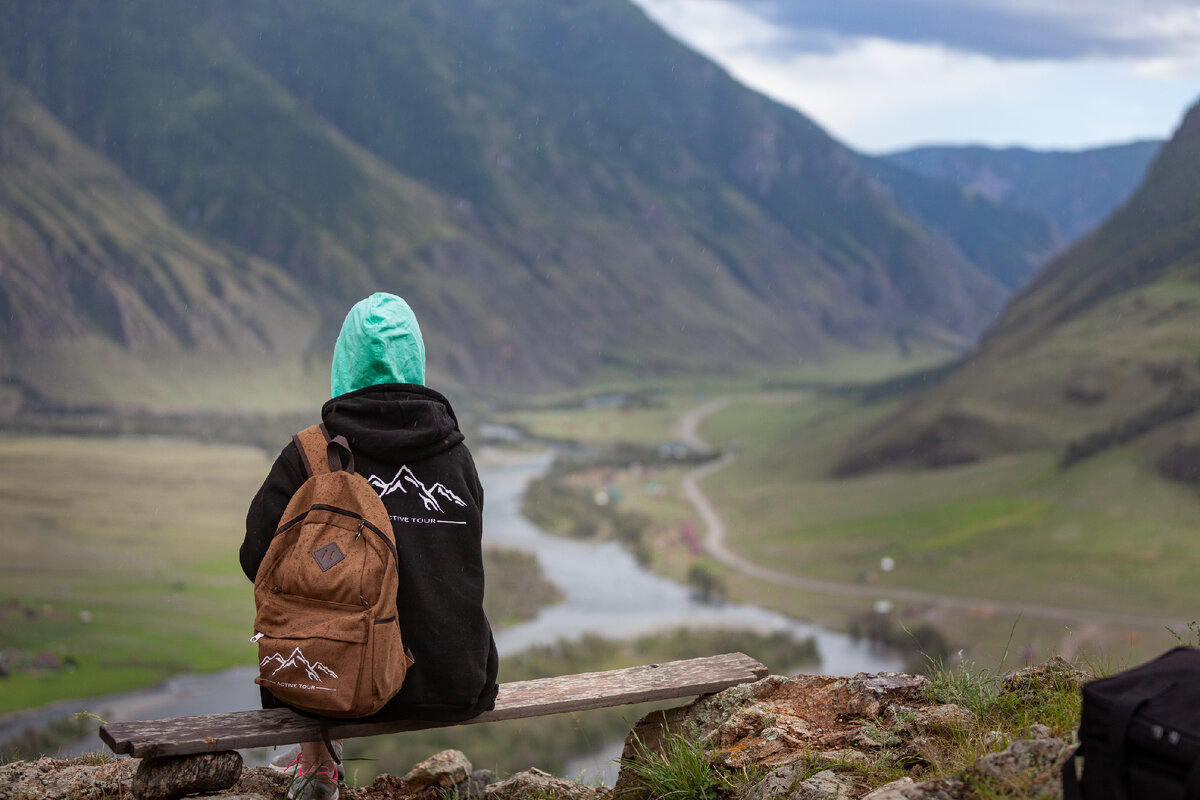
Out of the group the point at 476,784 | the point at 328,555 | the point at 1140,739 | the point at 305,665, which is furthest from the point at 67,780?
the point at 1140,739

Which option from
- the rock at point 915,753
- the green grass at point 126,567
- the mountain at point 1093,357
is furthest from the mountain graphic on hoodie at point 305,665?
the mountain at point 1093,357

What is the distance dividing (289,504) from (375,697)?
812 mm

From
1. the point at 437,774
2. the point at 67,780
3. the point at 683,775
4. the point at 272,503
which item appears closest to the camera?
the point at 272,503

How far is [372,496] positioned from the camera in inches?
159

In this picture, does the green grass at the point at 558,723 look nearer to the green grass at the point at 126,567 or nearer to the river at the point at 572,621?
the river at the point at 572,621

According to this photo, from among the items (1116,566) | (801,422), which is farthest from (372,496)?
(801,422)

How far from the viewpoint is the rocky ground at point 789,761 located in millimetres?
3639

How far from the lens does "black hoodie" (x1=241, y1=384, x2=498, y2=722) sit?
416 centimetres

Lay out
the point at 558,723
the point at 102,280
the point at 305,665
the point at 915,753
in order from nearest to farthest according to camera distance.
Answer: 1. the point at 305,665
2. the point at 915,753
3. the point at 558,723
4. the point at 102,280

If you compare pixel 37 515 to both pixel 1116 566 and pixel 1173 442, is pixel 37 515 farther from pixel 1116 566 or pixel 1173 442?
pixel 1173 442

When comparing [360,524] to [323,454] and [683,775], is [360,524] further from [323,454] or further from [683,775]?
[683,775]

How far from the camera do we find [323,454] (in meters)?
4.11

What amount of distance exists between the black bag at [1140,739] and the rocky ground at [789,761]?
1.15 feet

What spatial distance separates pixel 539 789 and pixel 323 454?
94.7 inches
